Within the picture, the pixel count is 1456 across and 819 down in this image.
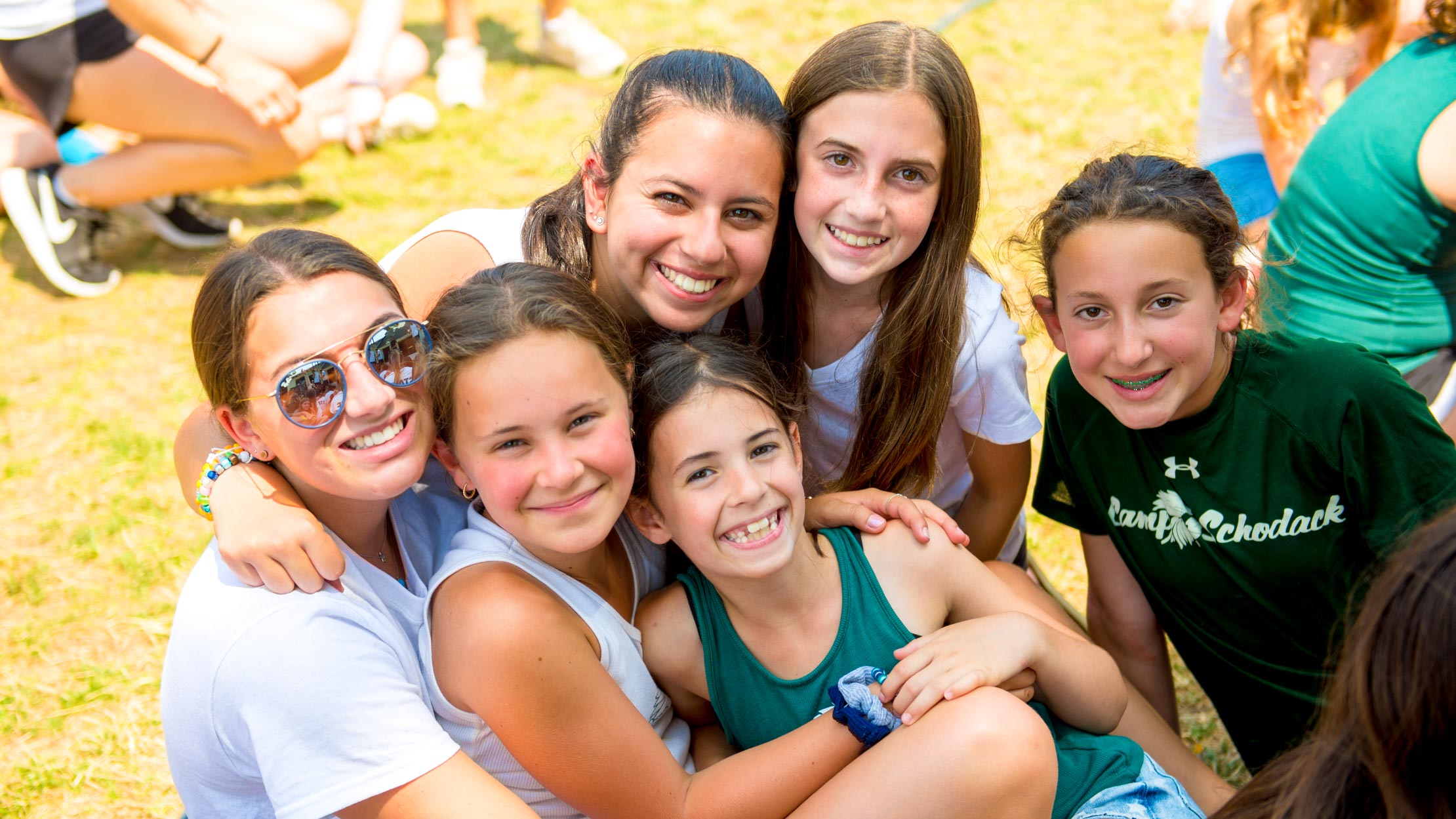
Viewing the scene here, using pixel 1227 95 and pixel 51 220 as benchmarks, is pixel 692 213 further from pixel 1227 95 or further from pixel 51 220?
pixel 51 220

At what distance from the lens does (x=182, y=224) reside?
5.21 m

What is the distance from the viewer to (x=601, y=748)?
72.6 inches

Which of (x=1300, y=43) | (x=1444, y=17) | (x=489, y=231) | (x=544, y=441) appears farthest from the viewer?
(x=1300, y=43)

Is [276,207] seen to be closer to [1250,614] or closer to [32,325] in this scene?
[32,325]

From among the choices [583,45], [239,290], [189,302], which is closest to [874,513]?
[239,290]

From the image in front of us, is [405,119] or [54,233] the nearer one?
[54,233]

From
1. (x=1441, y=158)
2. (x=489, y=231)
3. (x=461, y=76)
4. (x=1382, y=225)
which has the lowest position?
(x=461, y=76)

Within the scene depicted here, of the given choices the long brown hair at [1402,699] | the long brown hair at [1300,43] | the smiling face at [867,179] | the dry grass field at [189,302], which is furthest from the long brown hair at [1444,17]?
the long brown hair at [1402,699]

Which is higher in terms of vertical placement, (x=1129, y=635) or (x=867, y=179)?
(x=867, y=179)

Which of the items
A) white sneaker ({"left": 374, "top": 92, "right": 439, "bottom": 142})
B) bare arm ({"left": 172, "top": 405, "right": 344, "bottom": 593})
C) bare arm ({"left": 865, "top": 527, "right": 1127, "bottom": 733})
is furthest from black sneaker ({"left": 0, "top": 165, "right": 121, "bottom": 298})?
bare arm ({"left": 865, "top": 527, "right": 1127, "bottom": 733})

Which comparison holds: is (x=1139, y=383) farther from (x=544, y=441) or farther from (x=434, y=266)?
(x=434, y=266)

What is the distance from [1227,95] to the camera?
397 centimetres

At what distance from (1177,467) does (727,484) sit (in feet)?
3.14

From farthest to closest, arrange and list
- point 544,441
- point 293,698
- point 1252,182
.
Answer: point 1252,182, point 544,441, point 293,698
